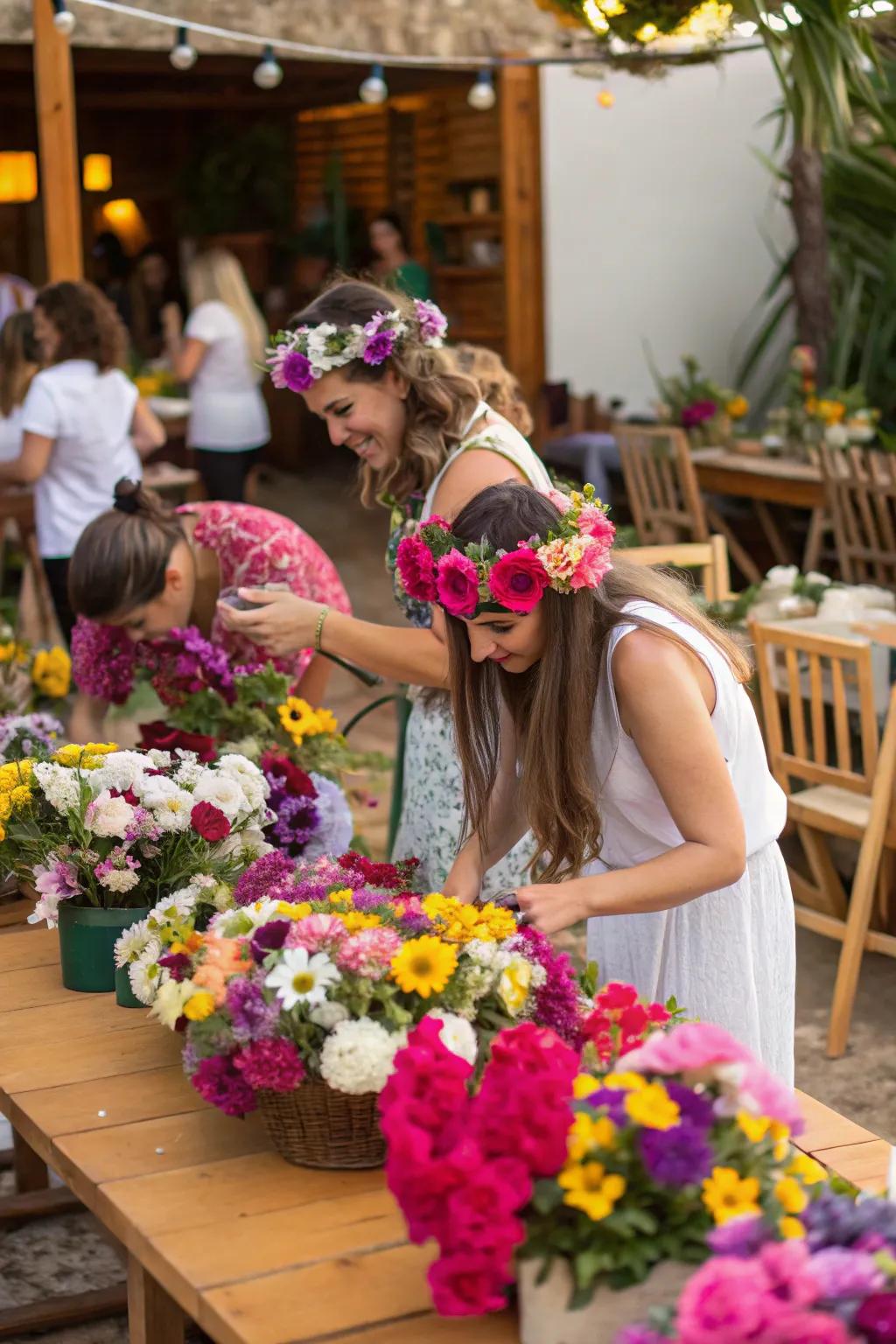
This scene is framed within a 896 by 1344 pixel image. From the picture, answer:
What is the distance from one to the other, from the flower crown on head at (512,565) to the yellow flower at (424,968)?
1.34 ft

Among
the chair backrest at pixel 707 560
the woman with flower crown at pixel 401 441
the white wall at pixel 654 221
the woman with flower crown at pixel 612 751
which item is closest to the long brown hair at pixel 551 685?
the woman with flower crown at pixel 612 751

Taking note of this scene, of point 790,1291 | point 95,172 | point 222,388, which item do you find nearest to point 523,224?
point 222,388

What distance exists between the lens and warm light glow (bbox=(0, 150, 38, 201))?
11016mm

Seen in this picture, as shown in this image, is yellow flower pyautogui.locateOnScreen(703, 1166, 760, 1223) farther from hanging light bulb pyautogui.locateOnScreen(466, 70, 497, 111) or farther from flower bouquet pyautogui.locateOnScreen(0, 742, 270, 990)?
hanging light bulb pyautogui.locateOnScreen(466, 70, 497, 111)

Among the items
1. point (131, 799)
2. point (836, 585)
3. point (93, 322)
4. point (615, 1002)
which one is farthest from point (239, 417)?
point (615, 1002)

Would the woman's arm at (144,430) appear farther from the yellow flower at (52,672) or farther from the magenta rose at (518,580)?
the magenta rose at (518,580)

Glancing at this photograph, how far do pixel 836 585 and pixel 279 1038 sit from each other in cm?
357

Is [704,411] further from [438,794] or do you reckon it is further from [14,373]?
[438,794]

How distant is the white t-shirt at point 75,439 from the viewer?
521cm

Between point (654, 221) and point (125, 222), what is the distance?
483cm

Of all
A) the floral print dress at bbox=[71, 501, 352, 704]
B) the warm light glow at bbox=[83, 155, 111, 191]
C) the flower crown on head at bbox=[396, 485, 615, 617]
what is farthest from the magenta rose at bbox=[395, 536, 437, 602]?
the warm light glow at bbox=[83, 155, 111, 191]

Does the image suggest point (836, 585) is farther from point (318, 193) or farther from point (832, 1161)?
point (318, 193)

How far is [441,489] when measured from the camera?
8.71ft

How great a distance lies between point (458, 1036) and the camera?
1557mm
